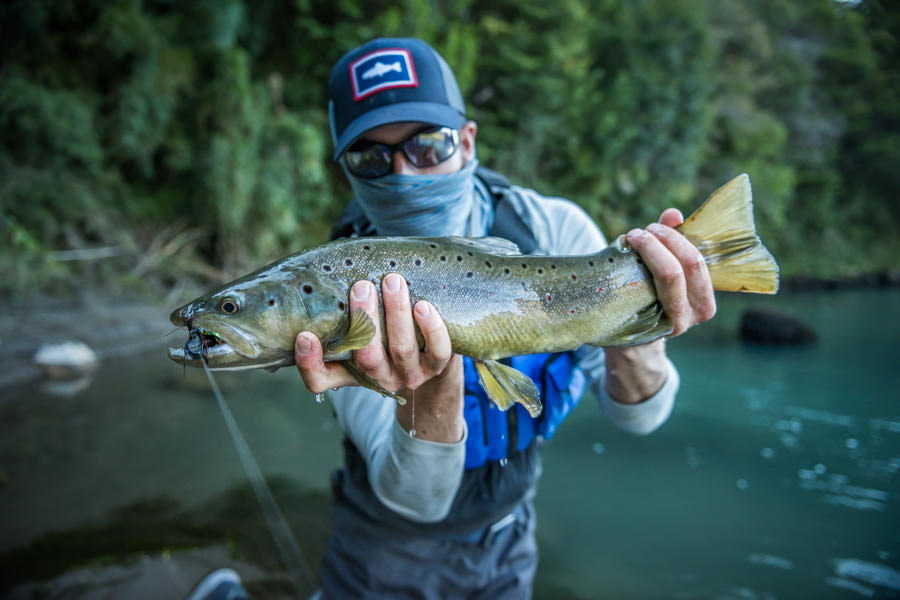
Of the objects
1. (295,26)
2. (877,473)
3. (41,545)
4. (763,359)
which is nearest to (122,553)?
(41,545)

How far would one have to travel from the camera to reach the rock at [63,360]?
7.86m

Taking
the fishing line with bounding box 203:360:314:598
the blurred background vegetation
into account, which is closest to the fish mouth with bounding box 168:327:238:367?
the fishing line with bounding box 203:360:314:598

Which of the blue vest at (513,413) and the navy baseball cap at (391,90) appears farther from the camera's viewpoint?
the blue vest at (513,413)

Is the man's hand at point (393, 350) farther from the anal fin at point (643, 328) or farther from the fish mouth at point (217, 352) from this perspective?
the anal fin at point (643, 328)

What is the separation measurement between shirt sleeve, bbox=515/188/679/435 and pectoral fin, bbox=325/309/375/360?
121cm

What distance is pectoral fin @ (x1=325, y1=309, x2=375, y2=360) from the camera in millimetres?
1642

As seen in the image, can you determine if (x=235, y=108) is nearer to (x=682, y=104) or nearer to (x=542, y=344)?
(x=542, y=344)

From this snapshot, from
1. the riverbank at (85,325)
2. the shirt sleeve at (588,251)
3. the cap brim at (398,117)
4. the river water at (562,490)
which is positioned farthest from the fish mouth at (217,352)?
the riverbank at (85,325)

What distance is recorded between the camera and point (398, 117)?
2277 mm

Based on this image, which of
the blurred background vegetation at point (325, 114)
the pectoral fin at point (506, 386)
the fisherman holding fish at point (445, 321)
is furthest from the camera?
the blurred background vegetation at point (325, 114)

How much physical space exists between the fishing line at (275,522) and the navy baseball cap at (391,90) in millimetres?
1934

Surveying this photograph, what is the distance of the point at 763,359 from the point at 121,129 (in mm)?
14743

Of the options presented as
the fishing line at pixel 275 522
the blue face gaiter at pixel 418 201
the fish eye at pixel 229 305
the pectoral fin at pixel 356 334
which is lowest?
the fishing line at pixel 275 522

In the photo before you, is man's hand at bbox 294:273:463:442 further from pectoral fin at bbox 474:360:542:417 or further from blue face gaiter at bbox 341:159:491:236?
blue face gaiter at bbox 341:159:491:236
